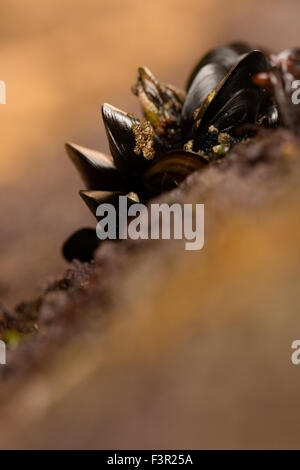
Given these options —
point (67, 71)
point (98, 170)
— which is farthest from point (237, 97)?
point (67, 71)

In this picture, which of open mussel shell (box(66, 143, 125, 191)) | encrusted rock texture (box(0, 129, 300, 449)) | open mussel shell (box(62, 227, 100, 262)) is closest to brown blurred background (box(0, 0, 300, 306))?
Answer: open mussel shell (box(62, 227, 100, 262))

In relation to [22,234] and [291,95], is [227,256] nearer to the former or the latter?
[291,95]

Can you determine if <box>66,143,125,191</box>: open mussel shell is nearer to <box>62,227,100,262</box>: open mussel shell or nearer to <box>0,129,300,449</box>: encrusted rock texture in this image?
<box>62,227,100,262</box>: open mussel shell

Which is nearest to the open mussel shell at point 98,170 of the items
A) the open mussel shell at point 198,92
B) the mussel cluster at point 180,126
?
the mussel cluster at point 180,126

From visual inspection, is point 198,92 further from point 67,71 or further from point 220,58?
point 67,71

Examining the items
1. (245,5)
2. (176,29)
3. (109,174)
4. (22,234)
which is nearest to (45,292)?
(109,174)

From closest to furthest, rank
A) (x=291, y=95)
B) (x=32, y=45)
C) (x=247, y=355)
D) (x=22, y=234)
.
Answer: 1. (x=247, y=355)
2. (x=291, y=95)
3. (x=22, y=234)
4. (x=32, y=45)

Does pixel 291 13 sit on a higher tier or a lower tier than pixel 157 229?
higher
